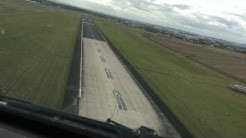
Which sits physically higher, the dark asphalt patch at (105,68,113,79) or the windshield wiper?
the windshield wiper

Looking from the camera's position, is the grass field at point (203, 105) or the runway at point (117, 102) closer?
the runway at point (117, 102)

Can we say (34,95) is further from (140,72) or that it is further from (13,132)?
(140,72)

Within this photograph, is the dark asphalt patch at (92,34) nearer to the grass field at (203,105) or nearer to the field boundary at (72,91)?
the grass field at (203,105)

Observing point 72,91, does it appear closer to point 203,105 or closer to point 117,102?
point 117,102

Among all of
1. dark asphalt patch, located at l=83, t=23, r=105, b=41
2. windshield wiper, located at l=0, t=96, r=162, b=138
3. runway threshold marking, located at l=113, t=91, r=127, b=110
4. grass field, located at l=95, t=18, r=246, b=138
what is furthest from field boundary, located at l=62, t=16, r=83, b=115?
dark asphalt patch, located at l=83, t=23, r=105, b=41

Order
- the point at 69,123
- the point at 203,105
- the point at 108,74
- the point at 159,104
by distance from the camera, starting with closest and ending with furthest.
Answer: the point at 69,123 < the point at 159,104 < the point at 203,105 < the point at 108,74

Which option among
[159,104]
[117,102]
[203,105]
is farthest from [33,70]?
[203,105]

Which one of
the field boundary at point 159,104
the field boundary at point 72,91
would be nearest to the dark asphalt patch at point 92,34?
the field boundary at point 159,104

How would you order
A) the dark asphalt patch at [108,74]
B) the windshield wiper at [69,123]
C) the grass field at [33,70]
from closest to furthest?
1. the windshield wiper at [69,123]
2. the grass field at [33,70]
3. the dark asphalt patch at [108,74]

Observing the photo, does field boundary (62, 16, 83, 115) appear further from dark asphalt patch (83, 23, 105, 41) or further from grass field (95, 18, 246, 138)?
dark asphalt patch (83, 23, 105, 41)
